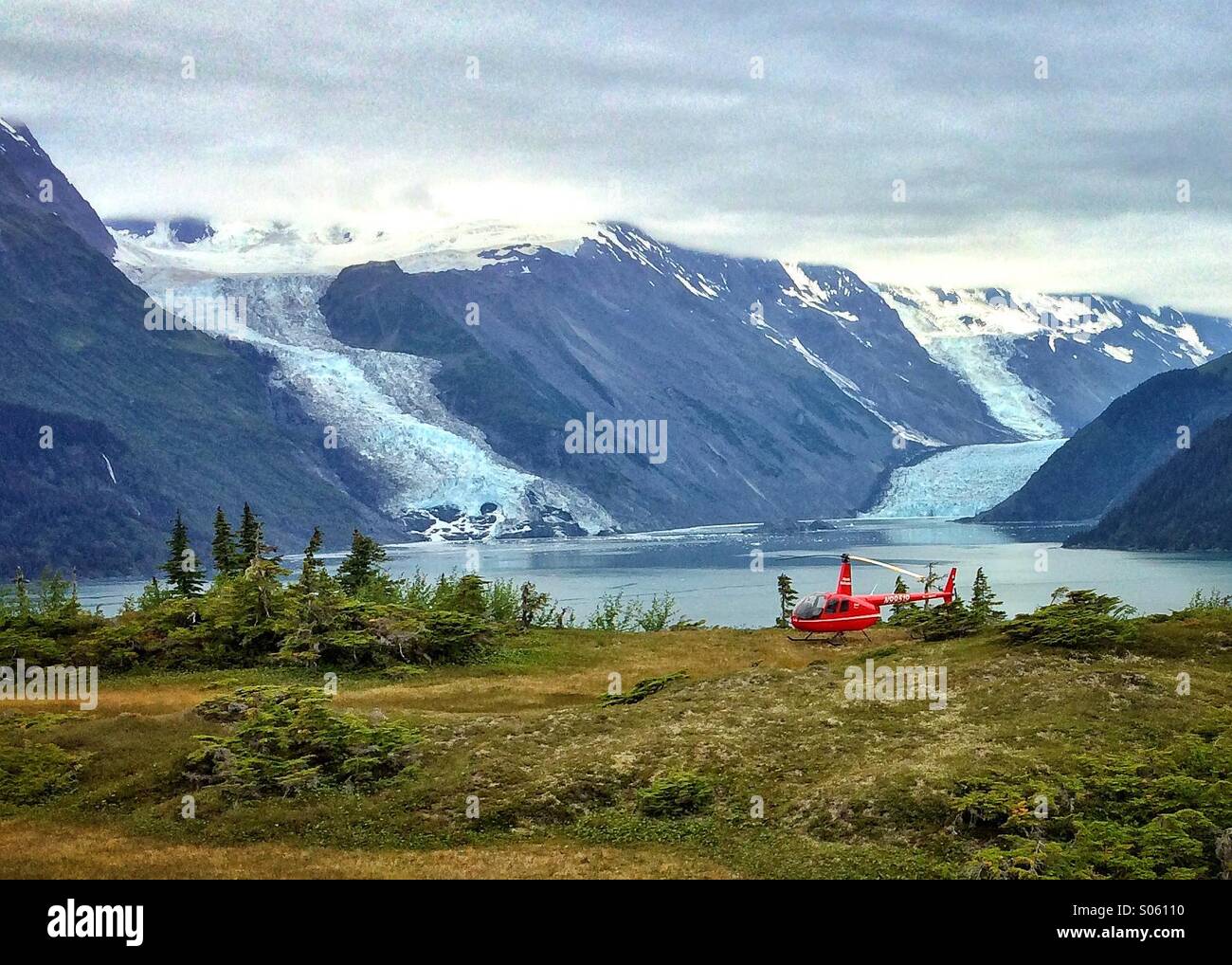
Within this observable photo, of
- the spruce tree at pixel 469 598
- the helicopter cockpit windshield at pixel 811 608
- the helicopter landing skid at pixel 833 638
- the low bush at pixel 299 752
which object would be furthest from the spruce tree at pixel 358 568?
the low bush at pixel 299 752

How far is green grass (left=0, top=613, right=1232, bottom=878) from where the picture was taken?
2295 centimetres

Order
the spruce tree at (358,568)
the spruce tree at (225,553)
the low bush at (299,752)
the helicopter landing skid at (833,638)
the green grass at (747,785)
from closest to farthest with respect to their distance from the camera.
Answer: the green grass at (747,785) → the low bush at (299,752) → the helicopter landing skid at (833,638) → the spruce tree at (225,553) → the spruce tree at (358,568)

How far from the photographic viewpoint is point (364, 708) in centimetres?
3675

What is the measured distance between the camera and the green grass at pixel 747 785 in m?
23.0

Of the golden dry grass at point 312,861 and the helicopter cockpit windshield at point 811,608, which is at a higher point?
the helicopter cockpit windshield at point 811,608

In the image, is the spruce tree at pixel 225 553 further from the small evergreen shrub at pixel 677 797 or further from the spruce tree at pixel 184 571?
the small evergreen shrub at pixel 677 797

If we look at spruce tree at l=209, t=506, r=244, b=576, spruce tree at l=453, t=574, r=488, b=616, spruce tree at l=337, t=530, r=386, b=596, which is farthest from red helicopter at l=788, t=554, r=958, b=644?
spruce tree at l=209, t=506, r=244, b=576

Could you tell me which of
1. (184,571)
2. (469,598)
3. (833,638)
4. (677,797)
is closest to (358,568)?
(184,571)

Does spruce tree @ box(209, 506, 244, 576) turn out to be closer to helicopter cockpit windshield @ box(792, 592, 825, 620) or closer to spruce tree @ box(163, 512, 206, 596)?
spruce tree @ box(163, 512, 206, 596)

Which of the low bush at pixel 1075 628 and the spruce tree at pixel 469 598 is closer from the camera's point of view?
the low bush at pixel 1075 628

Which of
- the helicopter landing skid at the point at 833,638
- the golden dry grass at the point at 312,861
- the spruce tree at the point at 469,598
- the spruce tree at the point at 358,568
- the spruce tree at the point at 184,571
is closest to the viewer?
the golden dry grass at the point at 312,861
